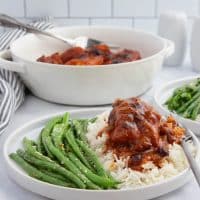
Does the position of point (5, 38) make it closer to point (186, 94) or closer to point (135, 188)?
point (186, 94)

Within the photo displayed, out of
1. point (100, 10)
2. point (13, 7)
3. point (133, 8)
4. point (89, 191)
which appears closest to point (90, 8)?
point (100, 10)

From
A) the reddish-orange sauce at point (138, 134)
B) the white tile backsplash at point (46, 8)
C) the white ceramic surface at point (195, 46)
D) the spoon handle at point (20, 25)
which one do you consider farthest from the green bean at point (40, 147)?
the white tile backsplash at point (46, 8)

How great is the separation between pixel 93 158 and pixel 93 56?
1.49 feet

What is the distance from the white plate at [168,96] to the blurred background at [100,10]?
0.49 metres

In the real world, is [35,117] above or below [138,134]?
below

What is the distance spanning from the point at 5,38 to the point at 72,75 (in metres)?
0.36

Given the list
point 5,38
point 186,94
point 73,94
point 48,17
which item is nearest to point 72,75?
point 73,94

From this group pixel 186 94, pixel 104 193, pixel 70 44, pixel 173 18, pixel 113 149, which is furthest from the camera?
pixel 173 18

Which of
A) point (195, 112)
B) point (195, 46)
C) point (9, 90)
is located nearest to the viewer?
point (195, 112)

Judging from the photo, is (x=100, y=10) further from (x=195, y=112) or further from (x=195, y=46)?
(x=195, y=112)

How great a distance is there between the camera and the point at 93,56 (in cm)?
135

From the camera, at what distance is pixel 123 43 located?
1.52 meters

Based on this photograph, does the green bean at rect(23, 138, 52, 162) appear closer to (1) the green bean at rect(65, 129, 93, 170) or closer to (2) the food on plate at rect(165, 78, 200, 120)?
(1) the green bean at rect(65, 129, 93, 170)

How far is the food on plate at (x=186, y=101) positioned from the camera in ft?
3.80
